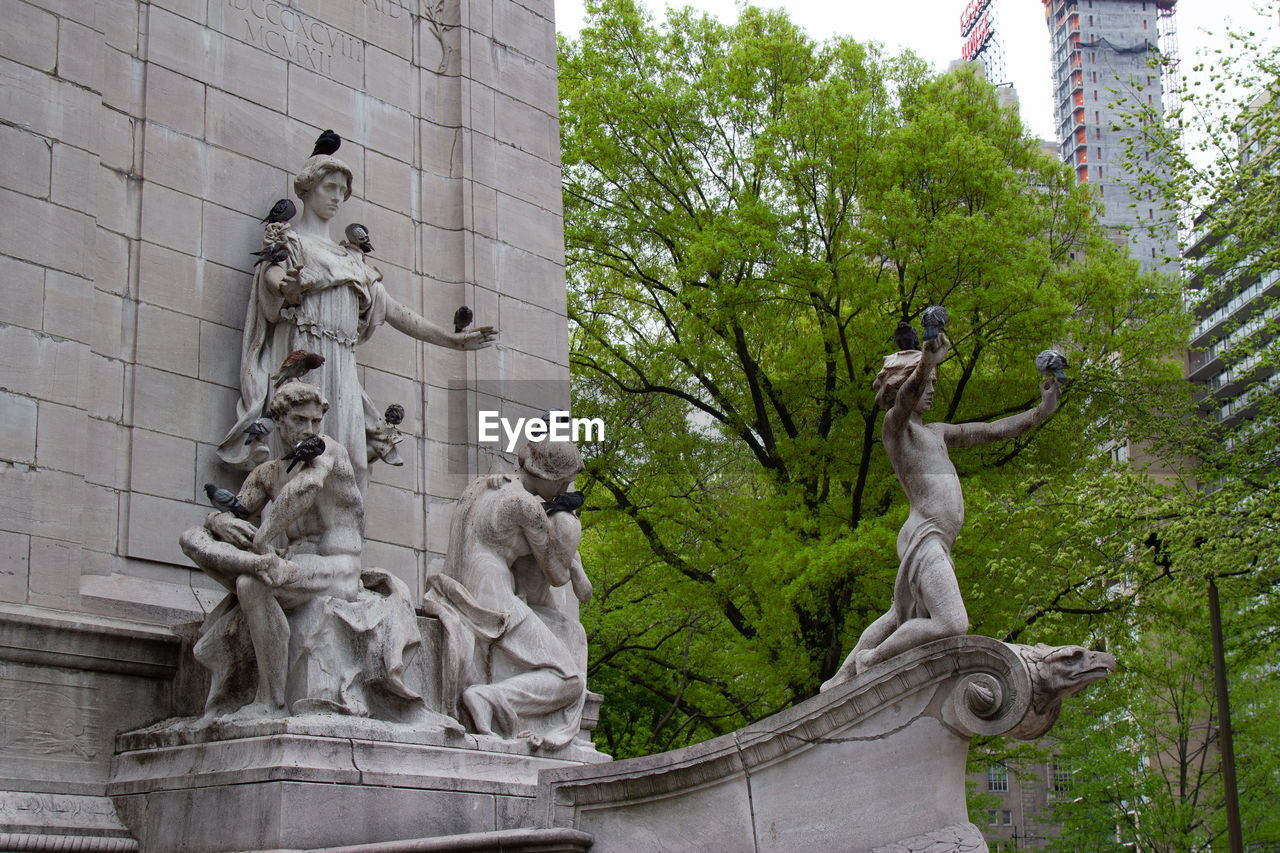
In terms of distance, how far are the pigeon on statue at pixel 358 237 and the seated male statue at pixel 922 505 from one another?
4.42 meters

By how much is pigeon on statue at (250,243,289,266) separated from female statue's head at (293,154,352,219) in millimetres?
→ 647

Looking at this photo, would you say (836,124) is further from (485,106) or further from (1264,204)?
(485,106)

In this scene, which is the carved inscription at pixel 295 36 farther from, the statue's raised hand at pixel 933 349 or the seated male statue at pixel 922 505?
the statue's raised hand at pixel 933 349

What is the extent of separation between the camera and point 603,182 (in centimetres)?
2342

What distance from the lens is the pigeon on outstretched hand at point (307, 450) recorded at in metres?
8.68

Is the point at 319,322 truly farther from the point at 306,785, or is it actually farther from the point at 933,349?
the point at 933,349

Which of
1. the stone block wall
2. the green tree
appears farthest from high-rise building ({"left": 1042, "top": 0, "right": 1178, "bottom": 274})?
the stone block wall

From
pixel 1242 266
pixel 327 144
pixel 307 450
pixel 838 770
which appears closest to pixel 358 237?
pixel 327 144

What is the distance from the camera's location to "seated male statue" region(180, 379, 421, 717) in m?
8.41

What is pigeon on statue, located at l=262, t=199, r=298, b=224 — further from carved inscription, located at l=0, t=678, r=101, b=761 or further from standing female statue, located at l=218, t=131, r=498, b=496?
carved inscription, located at l=0, t=678, r=101, b=761

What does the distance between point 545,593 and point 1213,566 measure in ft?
30.9

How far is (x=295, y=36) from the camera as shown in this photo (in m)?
12.2

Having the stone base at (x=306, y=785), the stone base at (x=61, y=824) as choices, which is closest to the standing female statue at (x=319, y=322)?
the stone base at (x=306, y=785)

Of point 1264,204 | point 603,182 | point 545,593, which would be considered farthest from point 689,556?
point 545,593
